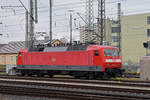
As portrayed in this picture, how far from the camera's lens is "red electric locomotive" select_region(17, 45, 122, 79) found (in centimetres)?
2391

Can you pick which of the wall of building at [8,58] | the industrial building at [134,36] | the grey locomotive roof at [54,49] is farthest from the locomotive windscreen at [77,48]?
the industrial building at [134,36]

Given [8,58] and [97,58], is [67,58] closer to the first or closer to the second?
[97,58]

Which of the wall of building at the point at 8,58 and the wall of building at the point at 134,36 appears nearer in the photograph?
the wall of building at the point at 8,58

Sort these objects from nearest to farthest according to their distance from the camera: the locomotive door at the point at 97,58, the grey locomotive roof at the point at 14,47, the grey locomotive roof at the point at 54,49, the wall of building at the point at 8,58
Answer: the locomotive door at the point at 97,58, the grey locomotive roof at the point at 54,49, the wall of building at the point at 8,58, the grey locomotive roof at the point at 14,47

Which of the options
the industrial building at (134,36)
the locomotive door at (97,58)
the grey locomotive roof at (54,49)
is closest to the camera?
the locomotive door at (97,58)

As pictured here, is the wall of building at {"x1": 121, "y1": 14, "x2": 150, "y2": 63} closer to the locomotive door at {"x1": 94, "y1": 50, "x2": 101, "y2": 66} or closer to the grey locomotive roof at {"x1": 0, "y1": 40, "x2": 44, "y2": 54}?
the grey locomotive roof at {"x1": 0, "y1": 40, "x2": 44, "y2": 54}

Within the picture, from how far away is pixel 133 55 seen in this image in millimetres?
71875

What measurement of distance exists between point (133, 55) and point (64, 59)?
159 ft

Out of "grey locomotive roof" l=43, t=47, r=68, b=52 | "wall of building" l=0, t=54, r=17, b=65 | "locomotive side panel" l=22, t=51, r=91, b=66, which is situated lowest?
"wall of building" l=0, t=54, r=17, b=65

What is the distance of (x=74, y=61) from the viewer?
25688 millimetres

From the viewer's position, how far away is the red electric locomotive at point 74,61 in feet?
78.4

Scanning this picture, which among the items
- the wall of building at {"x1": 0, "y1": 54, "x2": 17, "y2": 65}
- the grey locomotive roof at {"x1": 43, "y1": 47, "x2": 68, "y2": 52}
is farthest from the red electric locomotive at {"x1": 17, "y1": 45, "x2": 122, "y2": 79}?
the wall of building at {"x1": 0, "y1": 54, "x2": 17, "y2": 65}

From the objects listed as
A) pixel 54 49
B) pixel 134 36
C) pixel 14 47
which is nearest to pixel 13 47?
pixel 14 47

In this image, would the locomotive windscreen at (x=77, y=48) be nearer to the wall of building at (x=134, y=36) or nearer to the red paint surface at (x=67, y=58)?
the red paint surface at (x=67, y=58)
